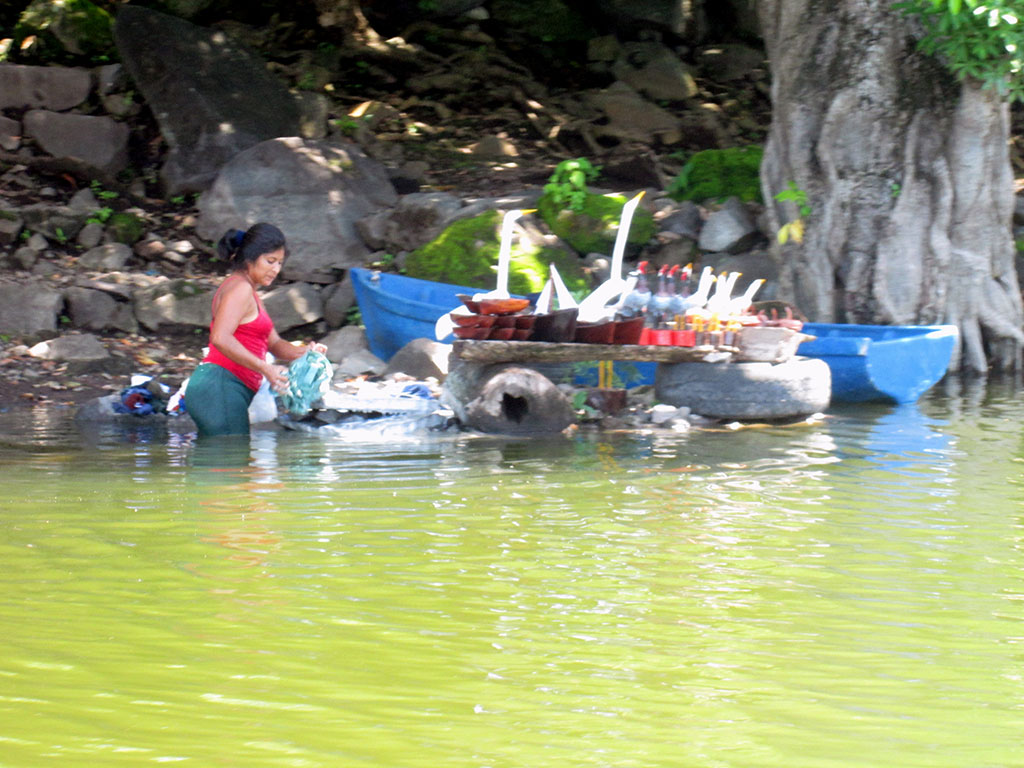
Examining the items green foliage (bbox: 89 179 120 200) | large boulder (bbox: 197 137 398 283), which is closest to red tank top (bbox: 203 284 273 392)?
large boulder (bbox: 197 137 398 283)

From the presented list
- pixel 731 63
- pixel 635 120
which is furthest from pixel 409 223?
pixel 731 63

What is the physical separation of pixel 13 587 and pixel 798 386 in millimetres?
6188

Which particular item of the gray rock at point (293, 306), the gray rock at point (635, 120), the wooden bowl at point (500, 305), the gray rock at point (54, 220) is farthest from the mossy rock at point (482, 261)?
the gray rock at point (635, 120)

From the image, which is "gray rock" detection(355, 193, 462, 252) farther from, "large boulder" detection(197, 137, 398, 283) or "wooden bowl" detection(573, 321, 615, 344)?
"wooden bowl" detection(573, 321, 615, 344)

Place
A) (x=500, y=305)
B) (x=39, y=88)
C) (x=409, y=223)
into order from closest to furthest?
(x=500, y=305)
(x=409, y=223)
(x=39, y=88)

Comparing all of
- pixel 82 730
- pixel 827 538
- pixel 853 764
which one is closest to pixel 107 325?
pixel 827 538

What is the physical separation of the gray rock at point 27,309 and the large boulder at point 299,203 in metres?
2.35

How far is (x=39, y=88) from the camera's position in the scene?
51.3ft

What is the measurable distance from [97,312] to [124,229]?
193 centimetres

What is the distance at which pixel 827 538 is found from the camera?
5.23 meters

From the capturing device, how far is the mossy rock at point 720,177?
14.2 metres

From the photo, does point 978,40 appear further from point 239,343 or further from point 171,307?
point 171,307

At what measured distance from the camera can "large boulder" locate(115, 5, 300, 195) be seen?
1512 centimetres

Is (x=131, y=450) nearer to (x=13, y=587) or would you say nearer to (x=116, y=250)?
(x=13, y=587)
